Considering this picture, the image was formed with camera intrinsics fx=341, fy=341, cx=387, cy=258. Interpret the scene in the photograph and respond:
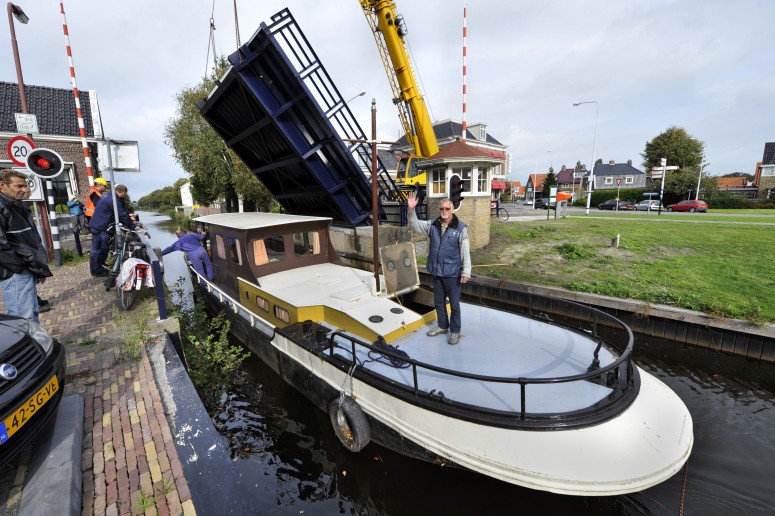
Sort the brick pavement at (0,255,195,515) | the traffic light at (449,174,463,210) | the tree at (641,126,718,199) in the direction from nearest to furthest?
the brick pavement at (0,255,195,515)
the traffic light at (449,174,463,210)
the tree at (641,126,718,199)

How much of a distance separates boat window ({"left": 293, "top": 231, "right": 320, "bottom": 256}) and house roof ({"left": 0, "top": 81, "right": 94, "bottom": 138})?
70.3 feet

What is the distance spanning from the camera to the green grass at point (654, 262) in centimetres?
801

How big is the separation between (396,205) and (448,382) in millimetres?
9109

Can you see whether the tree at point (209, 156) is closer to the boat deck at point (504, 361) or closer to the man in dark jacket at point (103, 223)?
the man in dark jacket at point (103, 223)

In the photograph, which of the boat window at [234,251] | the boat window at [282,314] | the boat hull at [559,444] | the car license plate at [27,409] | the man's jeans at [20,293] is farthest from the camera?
the boat window at [234,251]

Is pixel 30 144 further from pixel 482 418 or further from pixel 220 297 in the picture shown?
pixel 482 418

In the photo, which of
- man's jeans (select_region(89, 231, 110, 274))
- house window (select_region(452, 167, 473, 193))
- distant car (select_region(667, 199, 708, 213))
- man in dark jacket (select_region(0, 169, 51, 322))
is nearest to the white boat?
man's jeans (select_region(89, 231, 110, 274))

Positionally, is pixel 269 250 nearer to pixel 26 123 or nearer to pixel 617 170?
pixel 26 123

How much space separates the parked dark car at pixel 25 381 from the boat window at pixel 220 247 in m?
4.81

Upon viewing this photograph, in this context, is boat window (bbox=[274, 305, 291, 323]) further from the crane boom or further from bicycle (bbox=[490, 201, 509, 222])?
bicycle (bbox=[490, 201, 509, 222])

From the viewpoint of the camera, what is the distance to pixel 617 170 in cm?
5453

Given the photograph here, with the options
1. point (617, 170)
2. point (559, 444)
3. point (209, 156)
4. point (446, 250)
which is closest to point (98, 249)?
point (446, 250)

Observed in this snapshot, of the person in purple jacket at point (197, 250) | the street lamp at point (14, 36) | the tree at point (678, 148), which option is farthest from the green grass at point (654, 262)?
the tree at point (678, 148)

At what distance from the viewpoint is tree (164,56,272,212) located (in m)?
Result: 19.8
